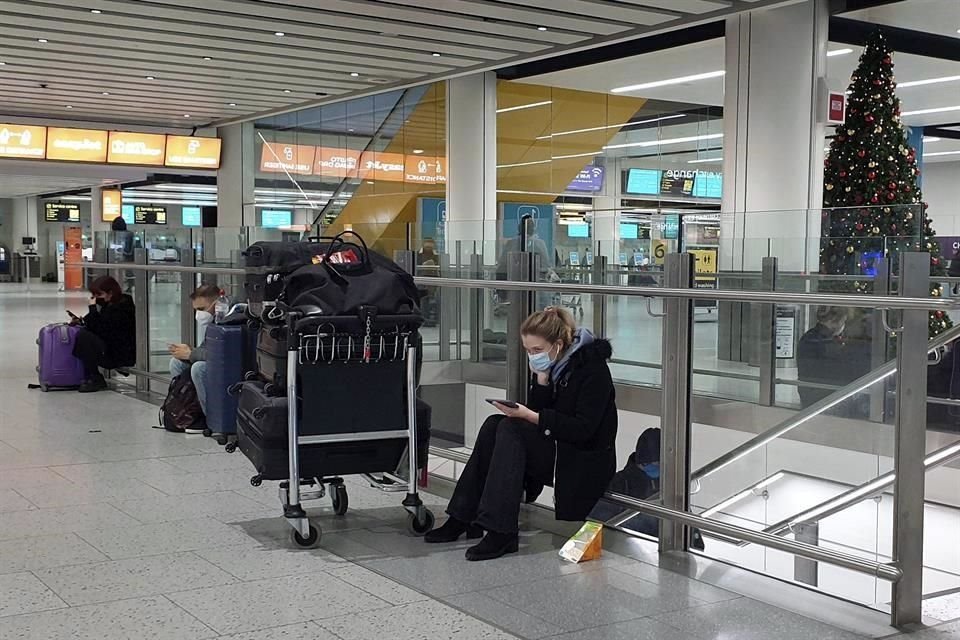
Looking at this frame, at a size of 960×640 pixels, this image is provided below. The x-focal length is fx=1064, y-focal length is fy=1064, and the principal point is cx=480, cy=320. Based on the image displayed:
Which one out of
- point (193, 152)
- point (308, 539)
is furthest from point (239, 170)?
point (308, 539)

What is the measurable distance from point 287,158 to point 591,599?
14.3m

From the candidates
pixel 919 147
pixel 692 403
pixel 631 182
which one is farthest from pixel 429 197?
pixel 692 403

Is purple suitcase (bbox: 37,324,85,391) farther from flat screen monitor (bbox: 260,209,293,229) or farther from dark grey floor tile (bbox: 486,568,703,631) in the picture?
flat screen monitor (bbox: 260,209,293,229)

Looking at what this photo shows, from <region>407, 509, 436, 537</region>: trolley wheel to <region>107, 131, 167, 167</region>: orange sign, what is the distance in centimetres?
1320

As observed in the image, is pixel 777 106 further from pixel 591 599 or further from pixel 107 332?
pixel 591 599

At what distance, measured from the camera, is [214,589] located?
3.68 m

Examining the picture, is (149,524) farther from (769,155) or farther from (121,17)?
(769,155)

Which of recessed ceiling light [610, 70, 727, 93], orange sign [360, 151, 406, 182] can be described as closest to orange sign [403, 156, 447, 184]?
orange sign [360, 151, 406, 182]

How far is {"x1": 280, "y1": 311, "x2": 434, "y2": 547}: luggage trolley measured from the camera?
13.6ft

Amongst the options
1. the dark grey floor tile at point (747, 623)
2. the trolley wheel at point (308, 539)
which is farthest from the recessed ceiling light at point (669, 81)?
the dark grey floor tile at point (747, 623)

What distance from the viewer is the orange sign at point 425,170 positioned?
14.2 meters

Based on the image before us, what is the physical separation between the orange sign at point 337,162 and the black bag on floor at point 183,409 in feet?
30.6

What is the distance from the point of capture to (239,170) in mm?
17281

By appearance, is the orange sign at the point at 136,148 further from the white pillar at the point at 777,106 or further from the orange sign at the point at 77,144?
the white pillar at the point at 777,106
